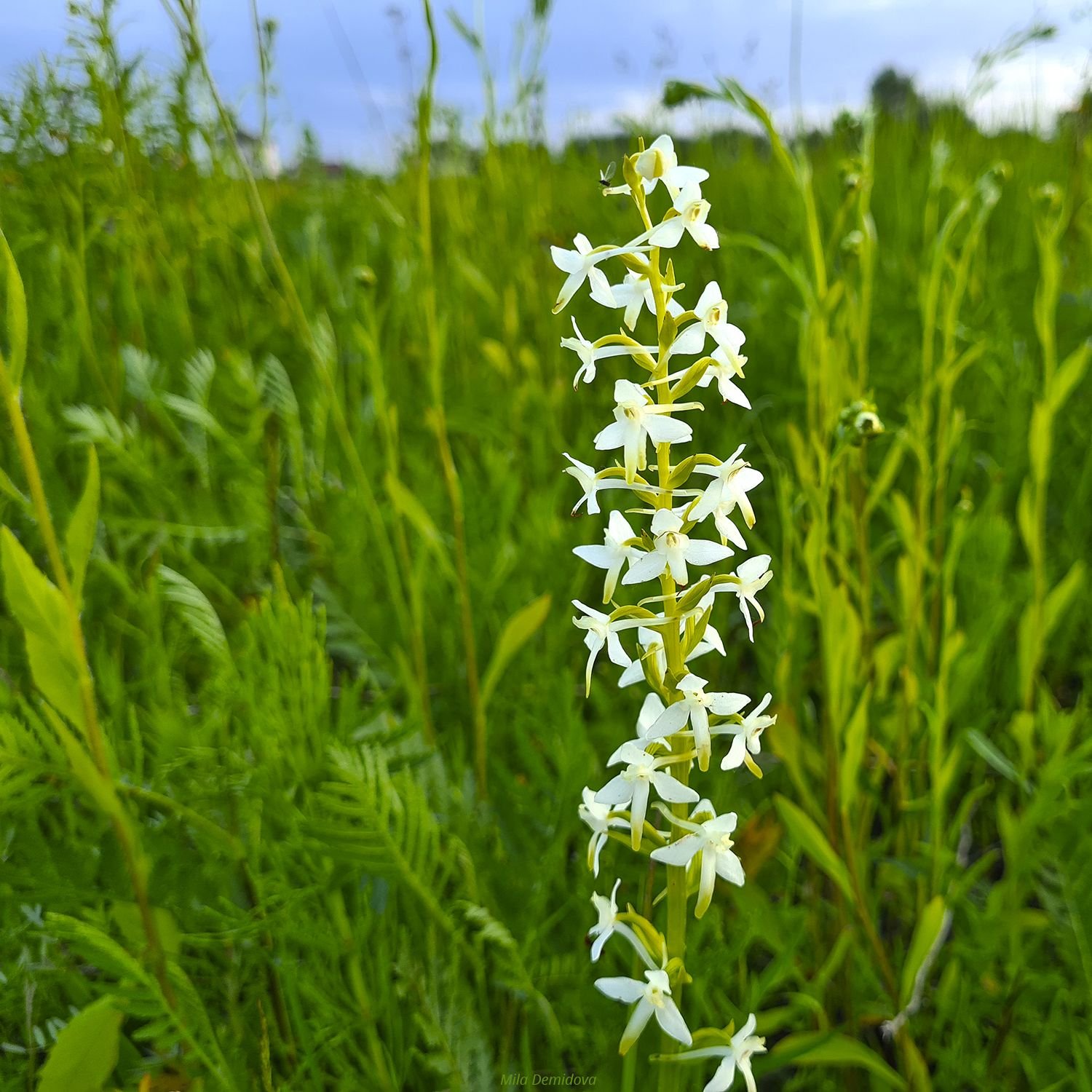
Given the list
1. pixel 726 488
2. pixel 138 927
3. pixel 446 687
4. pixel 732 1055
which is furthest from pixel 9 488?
pixel 446 687

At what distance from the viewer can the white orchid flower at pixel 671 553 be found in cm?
58

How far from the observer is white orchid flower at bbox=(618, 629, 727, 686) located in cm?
61

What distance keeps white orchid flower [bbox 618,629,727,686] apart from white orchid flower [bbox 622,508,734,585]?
4cm

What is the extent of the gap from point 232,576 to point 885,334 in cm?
165

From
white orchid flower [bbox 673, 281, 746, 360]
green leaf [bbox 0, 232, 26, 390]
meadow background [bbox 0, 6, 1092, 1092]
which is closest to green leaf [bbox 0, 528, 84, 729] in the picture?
meadow background [bbox 0, 6, 1092, 1092]

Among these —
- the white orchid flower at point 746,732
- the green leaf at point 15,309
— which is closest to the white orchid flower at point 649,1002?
the white orchid flower at point 746,732

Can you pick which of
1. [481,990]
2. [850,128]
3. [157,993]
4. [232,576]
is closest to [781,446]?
[850,128]

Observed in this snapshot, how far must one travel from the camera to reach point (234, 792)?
3.19 ft

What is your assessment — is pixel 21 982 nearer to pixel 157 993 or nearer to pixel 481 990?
pixel 157 993

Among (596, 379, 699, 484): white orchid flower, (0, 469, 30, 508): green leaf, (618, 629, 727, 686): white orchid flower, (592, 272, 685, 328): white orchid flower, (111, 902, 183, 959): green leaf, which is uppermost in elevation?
(592, 272, 685, 328): white orchid flower

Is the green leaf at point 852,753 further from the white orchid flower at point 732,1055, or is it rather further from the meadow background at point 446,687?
the white orchid flower at point 732,1055

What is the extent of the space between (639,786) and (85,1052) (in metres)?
0.58

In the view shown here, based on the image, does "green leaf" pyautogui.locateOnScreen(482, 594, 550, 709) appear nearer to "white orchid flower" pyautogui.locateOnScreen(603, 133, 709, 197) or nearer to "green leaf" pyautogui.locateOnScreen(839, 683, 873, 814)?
"green leaf" pyautogui.locateOnScreen(839, 683, 873, 814)

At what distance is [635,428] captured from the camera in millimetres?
588
